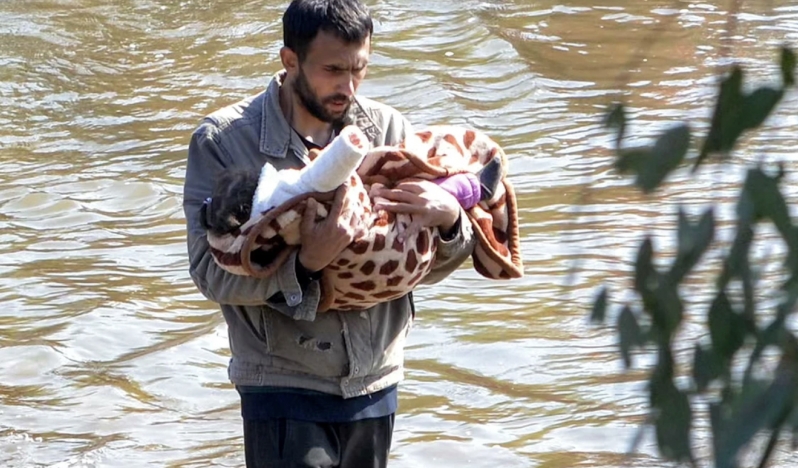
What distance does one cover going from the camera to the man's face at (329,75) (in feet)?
12.2

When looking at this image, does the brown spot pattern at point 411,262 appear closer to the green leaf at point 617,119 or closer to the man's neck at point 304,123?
the man's neck at point 304,123

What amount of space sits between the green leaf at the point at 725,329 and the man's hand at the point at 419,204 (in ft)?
6.15

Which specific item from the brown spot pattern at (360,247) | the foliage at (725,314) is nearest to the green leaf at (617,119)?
the foliage at (725,314)

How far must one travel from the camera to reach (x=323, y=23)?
375cm

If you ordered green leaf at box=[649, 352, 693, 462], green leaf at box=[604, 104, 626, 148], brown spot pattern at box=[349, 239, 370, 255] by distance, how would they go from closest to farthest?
1. green leaf at box=[649, 352, 693, 462]
2. green leaf at box=[604, 104, 626, 148]
3. brown spot pattern at box=[349, 239, 370, 255]

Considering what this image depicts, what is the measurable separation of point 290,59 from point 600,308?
6.90ft

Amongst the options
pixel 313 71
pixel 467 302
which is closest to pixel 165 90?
pixel 467 302

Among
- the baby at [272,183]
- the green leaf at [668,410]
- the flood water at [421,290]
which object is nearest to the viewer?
the green leaf at [668,410]

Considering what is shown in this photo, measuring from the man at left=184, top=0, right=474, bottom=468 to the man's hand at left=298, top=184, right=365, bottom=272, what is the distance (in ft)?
0.46

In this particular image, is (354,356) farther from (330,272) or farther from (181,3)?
(181,3)

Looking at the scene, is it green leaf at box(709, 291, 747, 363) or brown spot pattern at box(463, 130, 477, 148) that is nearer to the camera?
green leaf at box(709, 291, 747, 363)

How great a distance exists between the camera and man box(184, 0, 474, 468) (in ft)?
12.0

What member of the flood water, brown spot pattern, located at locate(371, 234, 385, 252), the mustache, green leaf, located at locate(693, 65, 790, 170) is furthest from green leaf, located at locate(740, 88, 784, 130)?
the mustache

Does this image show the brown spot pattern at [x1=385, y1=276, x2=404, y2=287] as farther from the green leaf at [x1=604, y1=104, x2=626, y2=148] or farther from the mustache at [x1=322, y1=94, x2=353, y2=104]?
the green leaf at [x1=604, y1=104, x2=626, y2=148]
